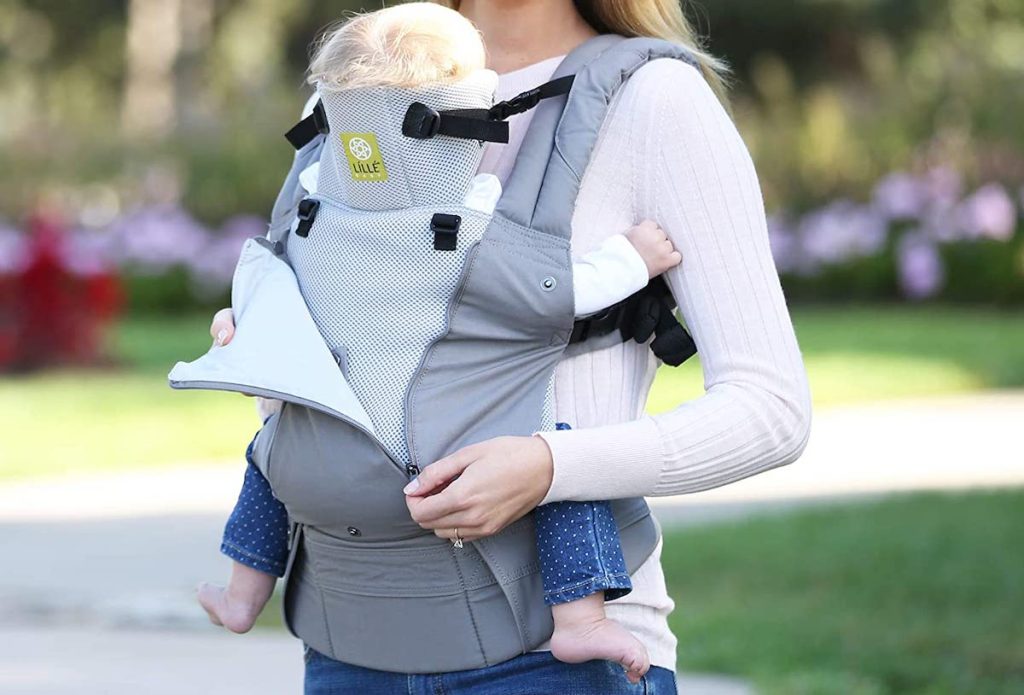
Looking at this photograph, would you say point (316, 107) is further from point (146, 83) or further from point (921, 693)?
point (146, 83)

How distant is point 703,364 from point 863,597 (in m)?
4.19

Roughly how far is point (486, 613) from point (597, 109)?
65cm

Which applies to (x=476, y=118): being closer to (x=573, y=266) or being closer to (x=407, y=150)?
(x=407, y=150)

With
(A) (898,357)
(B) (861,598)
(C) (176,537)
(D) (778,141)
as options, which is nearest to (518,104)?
(B) (861,598)

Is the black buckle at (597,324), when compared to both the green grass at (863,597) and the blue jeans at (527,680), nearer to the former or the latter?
the blue jeans at (527,680)

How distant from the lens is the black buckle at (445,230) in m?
2.03

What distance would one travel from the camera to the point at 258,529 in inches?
91.2

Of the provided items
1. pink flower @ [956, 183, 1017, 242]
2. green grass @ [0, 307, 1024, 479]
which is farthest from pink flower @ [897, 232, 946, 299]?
green grass @ [0, 307, 1024, 479]

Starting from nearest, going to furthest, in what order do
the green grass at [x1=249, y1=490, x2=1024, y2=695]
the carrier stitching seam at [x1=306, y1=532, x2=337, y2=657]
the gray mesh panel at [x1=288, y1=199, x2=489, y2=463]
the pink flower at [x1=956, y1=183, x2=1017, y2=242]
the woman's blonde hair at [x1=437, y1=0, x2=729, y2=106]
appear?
the gray mesh panel at [x1=288, y1=199, x2=489, y2=463], the carrier stitching seam at [x1=306, y1=532, x2=337, y2=657], the woman's blonde hair at [x1=437, y1=0, x2=729, y2=106], the green grass at [x1=249, y1=490, x2=1024, y2=695], the pink flower at [x1=956, y1=183, x2=1017, y2=242]

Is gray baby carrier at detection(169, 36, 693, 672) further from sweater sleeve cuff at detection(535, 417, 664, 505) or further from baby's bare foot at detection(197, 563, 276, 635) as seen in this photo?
baby's bare foot at detection(197, 563, 276, 635)

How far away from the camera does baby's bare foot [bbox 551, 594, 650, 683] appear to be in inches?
77.4

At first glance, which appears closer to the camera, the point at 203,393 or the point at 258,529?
the point at 258,529

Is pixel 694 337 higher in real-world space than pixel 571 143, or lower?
lower

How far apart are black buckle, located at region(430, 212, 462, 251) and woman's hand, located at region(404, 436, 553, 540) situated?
26 cm
